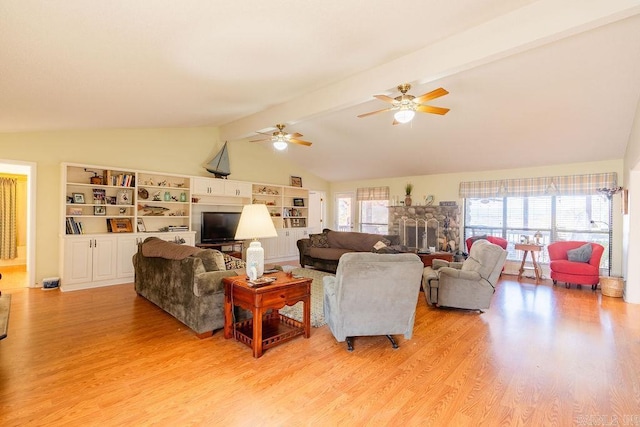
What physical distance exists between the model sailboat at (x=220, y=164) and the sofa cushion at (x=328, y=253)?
2638mm

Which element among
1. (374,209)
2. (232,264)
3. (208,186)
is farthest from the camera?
(374,209)

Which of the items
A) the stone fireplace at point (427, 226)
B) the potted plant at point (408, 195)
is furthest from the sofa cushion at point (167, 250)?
the potted plant at point (408, 195)

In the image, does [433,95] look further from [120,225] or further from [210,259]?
[120,225]

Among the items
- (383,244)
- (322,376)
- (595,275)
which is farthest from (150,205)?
(595,275)

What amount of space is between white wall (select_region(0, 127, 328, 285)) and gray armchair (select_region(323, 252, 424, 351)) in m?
4.96

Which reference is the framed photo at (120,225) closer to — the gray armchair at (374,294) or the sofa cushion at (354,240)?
the sofa cushion at (354,240)

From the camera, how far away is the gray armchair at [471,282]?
386 cm

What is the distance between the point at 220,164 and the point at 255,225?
430cm

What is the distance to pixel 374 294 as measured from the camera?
274 cm

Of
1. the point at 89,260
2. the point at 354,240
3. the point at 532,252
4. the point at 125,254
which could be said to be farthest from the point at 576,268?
Answer: the point at 89,260

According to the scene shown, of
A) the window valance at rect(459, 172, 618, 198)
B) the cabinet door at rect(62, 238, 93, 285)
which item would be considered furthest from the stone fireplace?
the cabinet door at rect(62, 238, 93, 285)

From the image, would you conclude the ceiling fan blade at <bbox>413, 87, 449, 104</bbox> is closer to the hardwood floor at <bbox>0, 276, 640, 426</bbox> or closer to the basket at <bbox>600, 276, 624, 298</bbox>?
the hardwood floor at <bbox>0, 276, 640, 426</bbox>

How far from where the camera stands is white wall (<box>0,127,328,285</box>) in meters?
4.84

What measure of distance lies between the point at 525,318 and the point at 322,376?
2.87 meters
